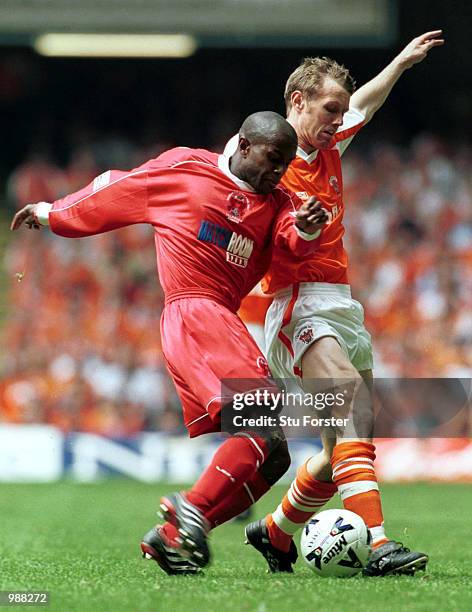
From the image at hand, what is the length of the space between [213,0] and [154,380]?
5.04m

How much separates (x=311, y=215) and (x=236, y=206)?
462mm

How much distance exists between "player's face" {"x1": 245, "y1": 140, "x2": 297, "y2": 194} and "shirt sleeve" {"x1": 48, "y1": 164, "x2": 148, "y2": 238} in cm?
48

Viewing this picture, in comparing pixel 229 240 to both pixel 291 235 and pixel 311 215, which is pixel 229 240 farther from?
pixel 311 215

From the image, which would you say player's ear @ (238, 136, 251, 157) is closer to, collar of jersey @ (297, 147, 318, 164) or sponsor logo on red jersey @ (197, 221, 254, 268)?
sponsor logo on red jersey @ (197, 221, 254, 268)

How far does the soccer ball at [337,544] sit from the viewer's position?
16.6 ft

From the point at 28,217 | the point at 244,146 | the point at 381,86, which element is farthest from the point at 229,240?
the point at 381,86

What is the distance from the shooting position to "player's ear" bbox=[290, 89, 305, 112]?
5726mm

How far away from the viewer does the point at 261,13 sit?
15375 mm

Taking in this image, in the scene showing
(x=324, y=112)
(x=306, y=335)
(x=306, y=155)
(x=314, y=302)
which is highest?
(x=324, y=112)

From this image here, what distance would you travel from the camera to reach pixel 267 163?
200 inches

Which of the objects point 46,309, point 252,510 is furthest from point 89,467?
point 252,510

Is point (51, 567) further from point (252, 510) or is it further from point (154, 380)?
point (154, 380)

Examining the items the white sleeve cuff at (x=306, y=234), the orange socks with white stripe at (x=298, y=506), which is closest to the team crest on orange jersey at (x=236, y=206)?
the white sleeve cuff at (x=306, y=234)

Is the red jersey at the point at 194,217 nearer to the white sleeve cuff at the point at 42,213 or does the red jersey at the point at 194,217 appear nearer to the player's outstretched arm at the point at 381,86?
the white sleeve cuff at the point at 42,213
